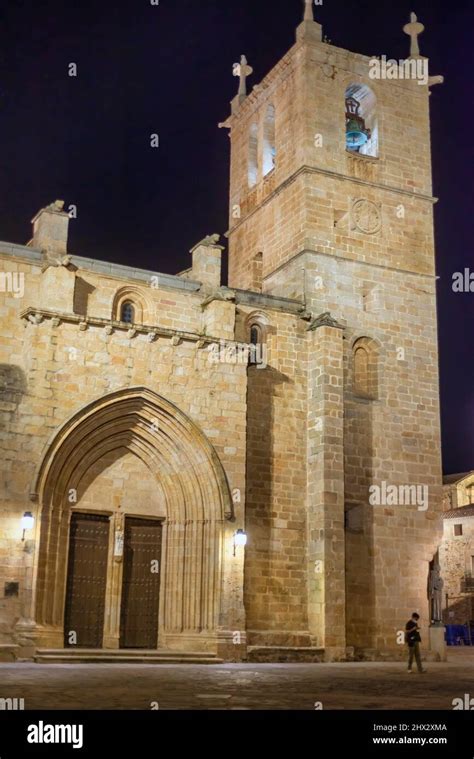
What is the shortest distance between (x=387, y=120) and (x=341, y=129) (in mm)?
1773

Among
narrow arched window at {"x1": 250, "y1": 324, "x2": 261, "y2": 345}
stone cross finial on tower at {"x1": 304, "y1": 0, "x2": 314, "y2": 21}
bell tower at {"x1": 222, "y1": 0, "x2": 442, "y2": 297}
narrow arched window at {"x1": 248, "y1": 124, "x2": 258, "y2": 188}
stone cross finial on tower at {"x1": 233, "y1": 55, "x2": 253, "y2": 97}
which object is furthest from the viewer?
stone cross finial on tower at {"x1": 233, "y1": 55, "x2": 253, "y2": 97}

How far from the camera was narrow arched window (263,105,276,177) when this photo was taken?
1083 inches

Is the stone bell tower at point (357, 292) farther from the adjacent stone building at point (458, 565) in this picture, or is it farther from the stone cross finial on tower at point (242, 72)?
the adjacent stone building at point (458, 565)

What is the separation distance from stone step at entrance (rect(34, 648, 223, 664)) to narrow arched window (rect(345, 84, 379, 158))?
14.6m

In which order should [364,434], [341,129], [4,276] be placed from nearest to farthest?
[4,276]
[364,434]
[341,129]

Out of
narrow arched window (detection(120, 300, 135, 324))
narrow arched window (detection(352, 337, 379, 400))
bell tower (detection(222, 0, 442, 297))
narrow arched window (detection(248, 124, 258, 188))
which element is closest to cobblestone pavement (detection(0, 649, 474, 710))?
narrow arched window (detection(352, 337, 379, 400))

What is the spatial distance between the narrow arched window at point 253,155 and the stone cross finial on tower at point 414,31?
16.9ft

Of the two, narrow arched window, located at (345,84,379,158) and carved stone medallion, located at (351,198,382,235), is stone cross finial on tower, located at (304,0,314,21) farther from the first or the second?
carved stone medallion, located at (351,198,382,235)

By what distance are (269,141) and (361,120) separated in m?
2.82

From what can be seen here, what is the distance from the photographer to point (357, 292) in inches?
952
